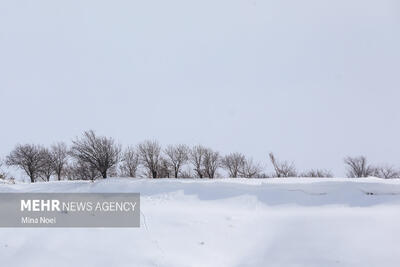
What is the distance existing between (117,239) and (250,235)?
3269mm

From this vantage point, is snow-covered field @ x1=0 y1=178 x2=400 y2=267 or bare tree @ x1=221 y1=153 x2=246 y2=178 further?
bare tree @ x1=221 y1=153 x2=246 y2=178

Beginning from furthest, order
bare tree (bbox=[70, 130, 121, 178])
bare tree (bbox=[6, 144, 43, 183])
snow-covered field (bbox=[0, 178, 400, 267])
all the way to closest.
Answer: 1. bare tree (bbox=[6, 144, 43, 183])
2. bare tree (bbox=[70, 130, 121, 178])
3. snow-covered field (bbox=[0, 178, 400, 267])

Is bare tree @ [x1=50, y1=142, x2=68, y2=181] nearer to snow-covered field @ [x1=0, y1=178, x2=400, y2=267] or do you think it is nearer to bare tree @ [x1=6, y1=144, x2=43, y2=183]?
bare tree @ [x1=6, y1=144, x2=43, y2=183]

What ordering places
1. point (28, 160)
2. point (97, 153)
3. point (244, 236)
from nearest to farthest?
point (244, 236) → point (97, 153) → point (28, 160)

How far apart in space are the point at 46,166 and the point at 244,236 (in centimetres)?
4109

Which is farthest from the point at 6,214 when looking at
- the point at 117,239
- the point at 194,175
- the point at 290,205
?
the point at 194,175

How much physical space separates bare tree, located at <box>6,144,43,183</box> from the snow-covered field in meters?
36.0

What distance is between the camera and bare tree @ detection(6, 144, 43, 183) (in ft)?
139

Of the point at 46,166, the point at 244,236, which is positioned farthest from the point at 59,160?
the point at 244,236

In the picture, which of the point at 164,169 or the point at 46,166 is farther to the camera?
the point at 46,166

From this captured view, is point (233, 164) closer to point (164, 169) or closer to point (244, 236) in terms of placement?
point (164, 169)

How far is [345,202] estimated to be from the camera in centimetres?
1082

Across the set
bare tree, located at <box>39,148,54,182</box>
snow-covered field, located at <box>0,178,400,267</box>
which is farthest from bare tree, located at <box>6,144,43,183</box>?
snow-covered field, located at <box>0,178,400,267</box>

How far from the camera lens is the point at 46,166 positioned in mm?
43750
